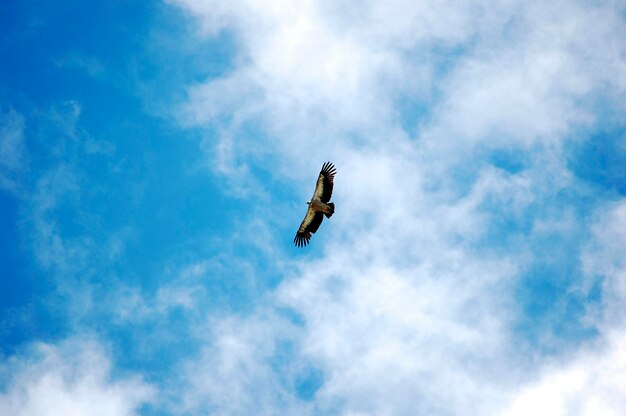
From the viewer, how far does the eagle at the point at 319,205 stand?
50.9 metres

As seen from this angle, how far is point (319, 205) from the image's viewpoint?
51.6 m

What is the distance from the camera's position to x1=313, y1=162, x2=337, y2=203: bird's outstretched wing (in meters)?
50.8

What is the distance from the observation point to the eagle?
2004 inches

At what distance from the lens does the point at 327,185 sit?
5116cm

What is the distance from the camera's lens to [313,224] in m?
53.3

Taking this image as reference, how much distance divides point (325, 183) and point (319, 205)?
1.81 meters

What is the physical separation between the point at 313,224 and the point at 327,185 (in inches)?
153

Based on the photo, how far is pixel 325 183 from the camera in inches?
2012

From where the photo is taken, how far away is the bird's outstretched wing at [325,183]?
2000 inches
